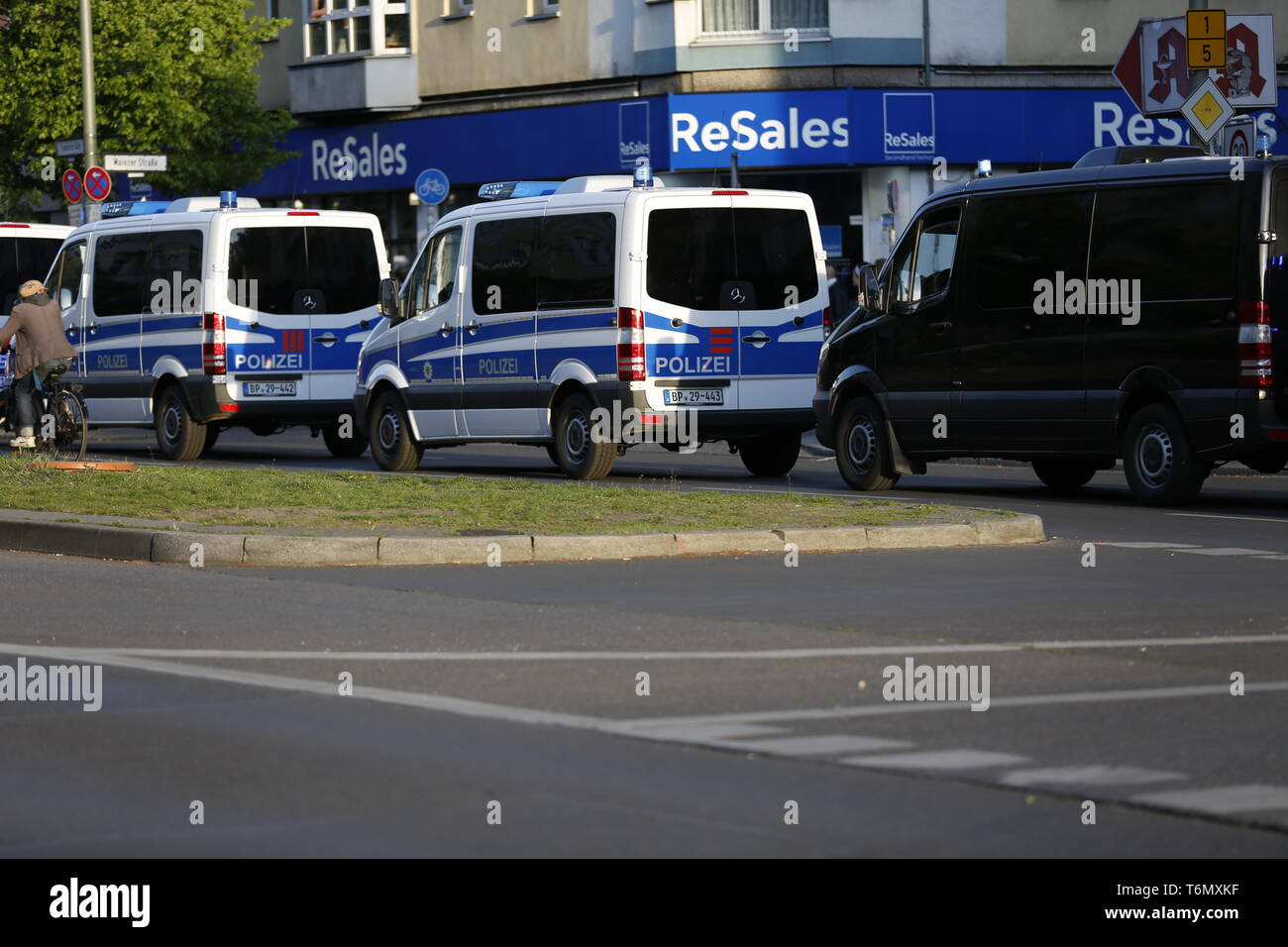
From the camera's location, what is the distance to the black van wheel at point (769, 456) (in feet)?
70.7

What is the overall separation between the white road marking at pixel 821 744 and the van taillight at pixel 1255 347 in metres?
9.43

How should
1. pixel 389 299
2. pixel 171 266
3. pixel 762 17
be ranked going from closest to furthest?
pixel 389 299, pixel 171 266, pixel 762 17

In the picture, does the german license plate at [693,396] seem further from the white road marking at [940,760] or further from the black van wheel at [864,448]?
the white road marking at [940,760]

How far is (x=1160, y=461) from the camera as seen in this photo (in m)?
17.1

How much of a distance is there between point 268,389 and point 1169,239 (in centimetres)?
1052

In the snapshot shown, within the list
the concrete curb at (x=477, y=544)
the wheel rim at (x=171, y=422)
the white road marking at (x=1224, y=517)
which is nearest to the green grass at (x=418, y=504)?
the concrete curb at (x=477, y=544)

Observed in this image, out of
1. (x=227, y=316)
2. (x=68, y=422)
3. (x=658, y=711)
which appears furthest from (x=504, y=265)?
(x=658, y=711)

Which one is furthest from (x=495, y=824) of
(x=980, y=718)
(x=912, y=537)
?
(x=912, y=537)

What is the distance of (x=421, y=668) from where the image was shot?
30.2 ft

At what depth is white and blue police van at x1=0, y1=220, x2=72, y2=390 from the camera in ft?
102

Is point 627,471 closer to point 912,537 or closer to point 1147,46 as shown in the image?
point 1147,46

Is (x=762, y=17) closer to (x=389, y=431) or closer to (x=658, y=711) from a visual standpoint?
(x=389, y=431)

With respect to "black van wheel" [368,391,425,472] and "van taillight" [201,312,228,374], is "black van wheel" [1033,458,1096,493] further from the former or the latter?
"van taillight" [201,312,228,374]

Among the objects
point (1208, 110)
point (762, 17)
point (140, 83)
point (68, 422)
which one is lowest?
point (68, 422)
